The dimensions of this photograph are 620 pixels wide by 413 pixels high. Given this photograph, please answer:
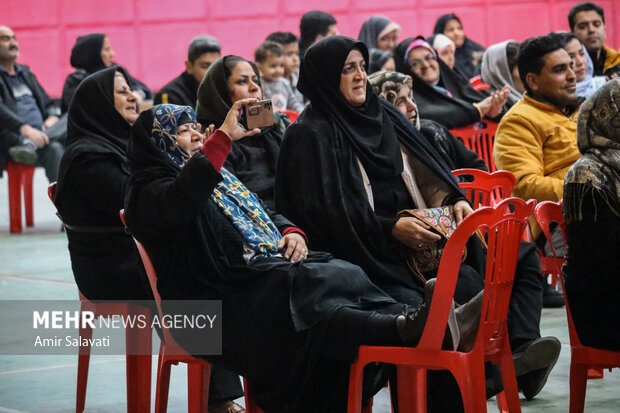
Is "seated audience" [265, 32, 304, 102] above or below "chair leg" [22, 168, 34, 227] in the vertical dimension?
above

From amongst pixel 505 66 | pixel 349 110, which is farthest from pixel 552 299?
pixel 349 110

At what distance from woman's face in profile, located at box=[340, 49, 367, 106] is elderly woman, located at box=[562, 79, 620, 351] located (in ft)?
2.64

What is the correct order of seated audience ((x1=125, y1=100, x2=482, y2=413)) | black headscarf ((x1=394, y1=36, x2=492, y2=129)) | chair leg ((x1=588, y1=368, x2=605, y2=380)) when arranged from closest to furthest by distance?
seated audience ((x1=125, y1=100, x2=482, y2=413)) → chair leg ((x1=588, y1=368, x2=605, y2=380)) → black headscarf ((x1=394, y1=36, x2=492, y2=129))

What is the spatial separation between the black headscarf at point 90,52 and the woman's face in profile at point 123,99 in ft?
14.2

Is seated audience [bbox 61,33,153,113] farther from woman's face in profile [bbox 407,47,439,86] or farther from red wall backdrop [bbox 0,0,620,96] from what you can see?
red wall backdrop [bbox 0,0,620,96]

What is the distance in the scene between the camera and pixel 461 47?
344 inches

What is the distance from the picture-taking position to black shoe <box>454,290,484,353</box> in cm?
254

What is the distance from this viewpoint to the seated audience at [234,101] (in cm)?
393

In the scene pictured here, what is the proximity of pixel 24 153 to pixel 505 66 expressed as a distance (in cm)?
395

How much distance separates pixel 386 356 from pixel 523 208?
0.56 m

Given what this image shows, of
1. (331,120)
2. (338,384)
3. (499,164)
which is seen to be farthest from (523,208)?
(499,164)

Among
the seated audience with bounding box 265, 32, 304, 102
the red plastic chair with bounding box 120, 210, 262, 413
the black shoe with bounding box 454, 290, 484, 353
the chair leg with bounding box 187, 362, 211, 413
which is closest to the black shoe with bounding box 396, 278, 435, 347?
the black shoe with bounding box 454, 290, 484, 353

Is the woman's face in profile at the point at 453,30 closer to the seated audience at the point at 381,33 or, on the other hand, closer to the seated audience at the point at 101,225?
the seated audience at the point at 381,33

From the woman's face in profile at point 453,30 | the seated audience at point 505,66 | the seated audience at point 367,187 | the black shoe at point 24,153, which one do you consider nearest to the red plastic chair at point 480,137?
the seated audience at point 505,66
